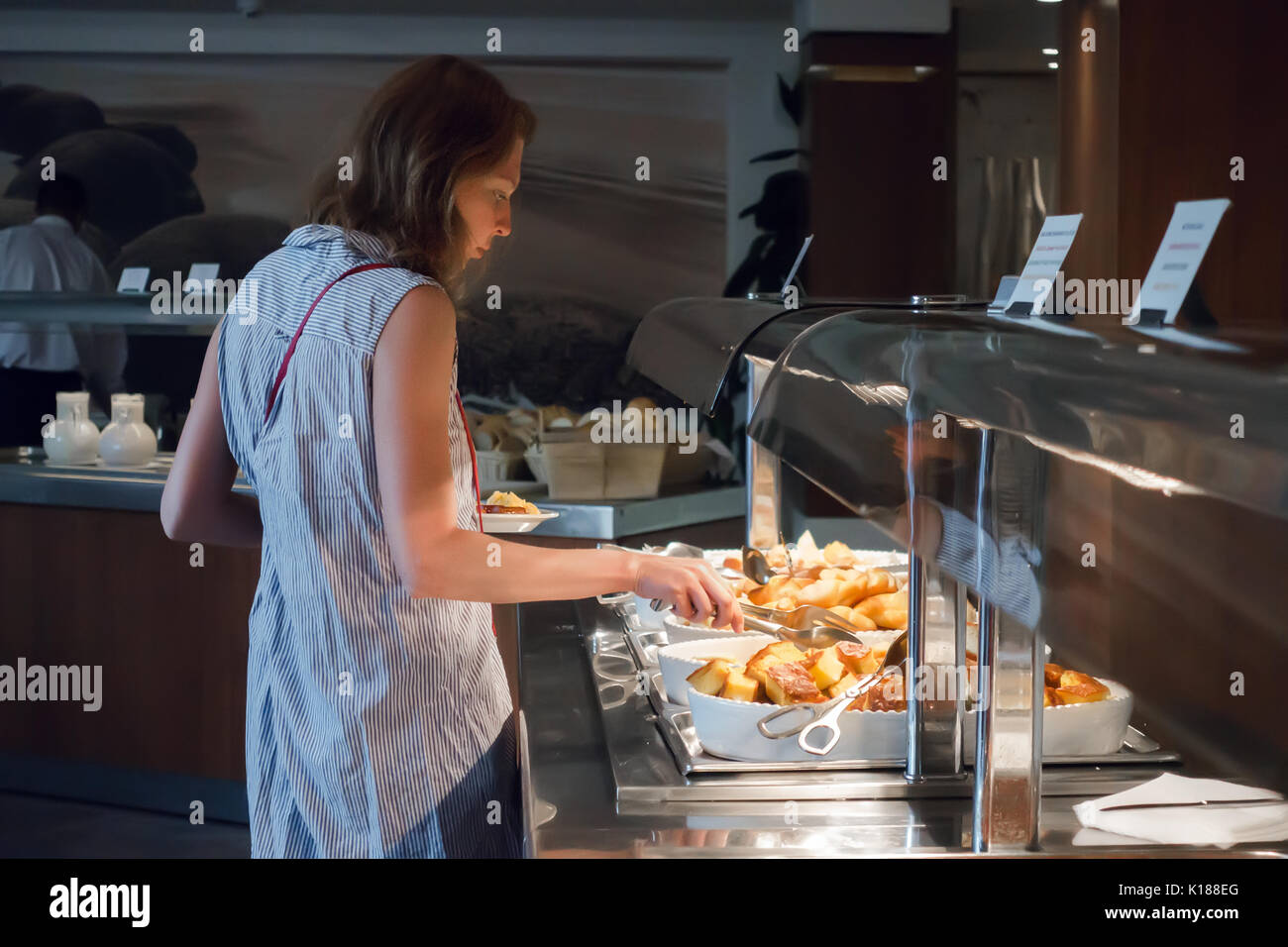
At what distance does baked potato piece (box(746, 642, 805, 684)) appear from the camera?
1488 mm

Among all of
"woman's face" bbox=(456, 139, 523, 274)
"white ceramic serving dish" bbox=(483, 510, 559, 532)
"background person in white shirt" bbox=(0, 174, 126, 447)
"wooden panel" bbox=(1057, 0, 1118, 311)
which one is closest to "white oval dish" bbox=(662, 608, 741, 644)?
"woman's face" bbox=(456, 139, 523, 274)

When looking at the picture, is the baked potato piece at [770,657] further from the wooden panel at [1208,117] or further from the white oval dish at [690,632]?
the wooden panel at [1208,117]

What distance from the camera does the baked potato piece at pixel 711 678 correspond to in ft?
4.84

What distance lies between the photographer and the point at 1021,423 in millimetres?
773

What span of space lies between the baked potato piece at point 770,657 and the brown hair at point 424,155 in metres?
0.60

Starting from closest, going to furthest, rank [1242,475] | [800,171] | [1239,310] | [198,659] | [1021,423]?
[1242,475], [1021,423], [1239,310], [198,659], [800,171]

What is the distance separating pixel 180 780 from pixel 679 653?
2875 millimetres

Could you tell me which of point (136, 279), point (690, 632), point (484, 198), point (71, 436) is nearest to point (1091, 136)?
point (690, 632)

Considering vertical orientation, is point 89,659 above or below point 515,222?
below

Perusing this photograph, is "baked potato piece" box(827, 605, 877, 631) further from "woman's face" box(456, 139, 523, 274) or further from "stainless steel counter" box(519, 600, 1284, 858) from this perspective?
"woman's face" box(456, 139, 523, 274)

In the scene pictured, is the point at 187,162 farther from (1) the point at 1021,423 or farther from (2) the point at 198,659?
(1) the point at 1021,423
